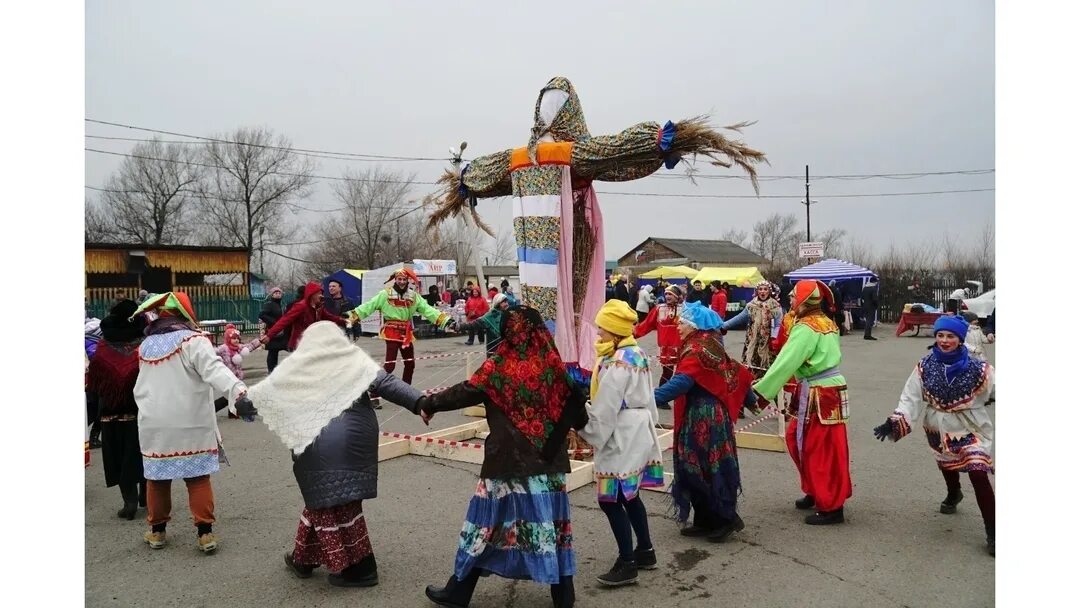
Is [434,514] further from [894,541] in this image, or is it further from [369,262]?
[369,262]

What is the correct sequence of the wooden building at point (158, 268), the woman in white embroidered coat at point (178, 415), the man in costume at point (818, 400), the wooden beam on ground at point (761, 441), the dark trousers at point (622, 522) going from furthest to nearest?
the wooden building at point (158, 268) → the wooden beam on ground at point (761, 441) → the man in costume at point (818, 400) → the woman in white embroidered coat at point (178, 415) → the dark trousers at point (622, 522)

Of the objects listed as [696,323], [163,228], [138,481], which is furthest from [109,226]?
[696,323]

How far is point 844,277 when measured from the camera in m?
23.1

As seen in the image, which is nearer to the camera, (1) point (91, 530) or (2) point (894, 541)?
(2) point (894, 541)

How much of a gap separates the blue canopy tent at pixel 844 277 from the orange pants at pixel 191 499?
20767mm

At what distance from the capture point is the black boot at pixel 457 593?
4012 millimetres

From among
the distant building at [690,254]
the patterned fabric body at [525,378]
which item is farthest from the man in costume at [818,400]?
the distant building at [690,254]

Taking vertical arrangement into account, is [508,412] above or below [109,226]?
below

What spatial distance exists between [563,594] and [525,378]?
1.19m

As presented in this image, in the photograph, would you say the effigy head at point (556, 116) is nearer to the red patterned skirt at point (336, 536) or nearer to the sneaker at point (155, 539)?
the red patterned skirt at point (336, 536)

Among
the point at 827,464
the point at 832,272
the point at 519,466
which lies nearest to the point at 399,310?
the point at 827,464

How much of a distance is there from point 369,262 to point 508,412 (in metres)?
43.7

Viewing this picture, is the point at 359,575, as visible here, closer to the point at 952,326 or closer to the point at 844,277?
the point at 952,326

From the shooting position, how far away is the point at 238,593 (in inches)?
174
